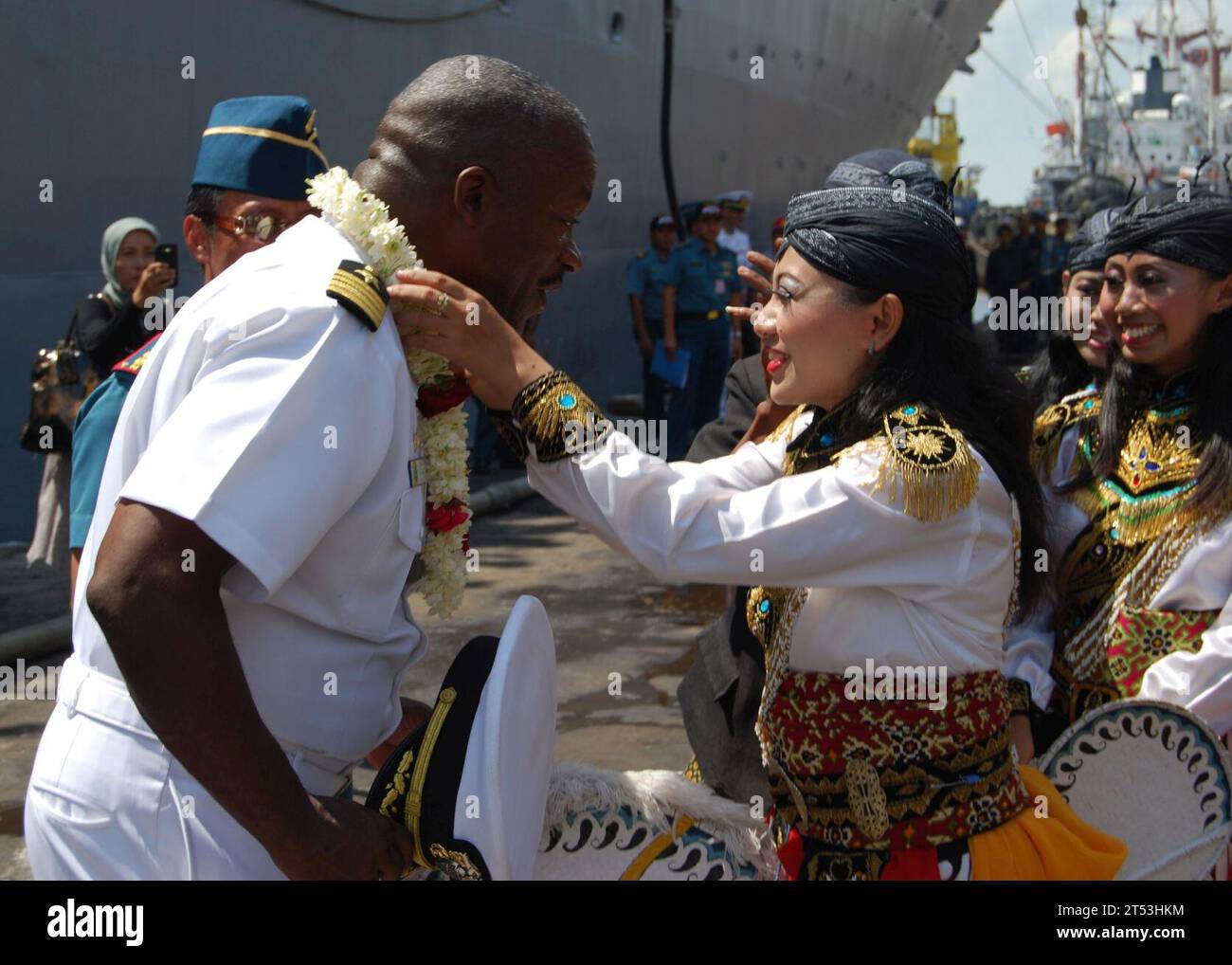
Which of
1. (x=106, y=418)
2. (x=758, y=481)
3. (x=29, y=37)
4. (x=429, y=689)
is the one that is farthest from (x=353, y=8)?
(x=758, y=481)

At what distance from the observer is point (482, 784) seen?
5.44 feet

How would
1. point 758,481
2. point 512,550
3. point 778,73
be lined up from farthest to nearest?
point 778,73 < point 512,550 < point 758,481

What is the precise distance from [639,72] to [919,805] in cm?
1349

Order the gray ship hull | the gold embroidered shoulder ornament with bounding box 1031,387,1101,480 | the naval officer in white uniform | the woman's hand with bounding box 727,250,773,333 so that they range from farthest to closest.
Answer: the gray ship hull
the gold embroidered shoulder ornament with bounding box 1031,387,1101,480
the woman's hand with bounding box 727,250,773,333
the naval officer in white uniform

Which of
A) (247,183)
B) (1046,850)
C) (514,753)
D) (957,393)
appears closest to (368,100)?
(247,183)

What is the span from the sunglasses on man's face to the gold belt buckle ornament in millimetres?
2097

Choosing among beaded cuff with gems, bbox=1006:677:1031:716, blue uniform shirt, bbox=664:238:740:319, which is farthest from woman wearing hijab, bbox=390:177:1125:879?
blue uniform shirt, bbox=664:238:740:319

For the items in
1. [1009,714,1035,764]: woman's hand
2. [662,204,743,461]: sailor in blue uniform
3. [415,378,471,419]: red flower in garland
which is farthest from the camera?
[662,204,743,461]: sailor in blue uniform

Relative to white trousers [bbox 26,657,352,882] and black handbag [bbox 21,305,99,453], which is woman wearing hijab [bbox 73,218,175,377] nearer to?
black handbag [bbox 21,305,99,453]

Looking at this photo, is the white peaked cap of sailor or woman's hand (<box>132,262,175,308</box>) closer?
the white peaked cap of sailor

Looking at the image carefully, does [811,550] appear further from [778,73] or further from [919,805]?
[778,73]

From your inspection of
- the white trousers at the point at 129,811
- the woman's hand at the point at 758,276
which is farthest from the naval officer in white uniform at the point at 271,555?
the woman's hand at the point at 758,276

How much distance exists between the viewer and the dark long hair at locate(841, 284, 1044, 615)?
2.24 metres

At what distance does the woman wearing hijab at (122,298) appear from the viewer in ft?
18.3
